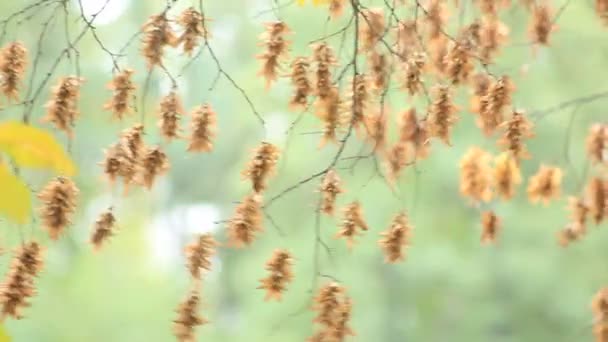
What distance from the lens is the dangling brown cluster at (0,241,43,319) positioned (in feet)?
4.86

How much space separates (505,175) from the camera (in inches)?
84.3

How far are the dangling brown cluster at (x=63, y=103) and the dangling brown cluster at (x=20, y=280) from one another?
15cm

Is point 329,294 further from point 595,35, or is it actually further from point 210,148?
point 595,35

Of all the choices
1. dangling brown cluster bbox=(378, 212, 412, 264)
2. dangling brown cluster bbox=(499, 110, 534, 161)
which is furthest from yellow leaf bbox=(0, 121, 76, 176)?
dangling brown cluster bbox=(499, 110, 534, 161)

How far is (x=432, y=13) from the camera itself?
1908mm

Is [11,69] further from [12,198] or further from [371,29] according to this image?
[12,198]

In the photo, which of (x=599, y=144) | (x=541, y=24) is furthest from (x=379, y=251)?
(x=541, y=24)

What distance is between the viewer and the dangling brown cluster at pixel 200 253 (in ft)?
5.20

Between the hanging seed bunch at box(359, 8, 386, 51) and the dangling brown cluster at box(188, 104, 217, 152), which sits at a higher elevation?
the hanging seed bunch at box(359, 8, 386, 51)

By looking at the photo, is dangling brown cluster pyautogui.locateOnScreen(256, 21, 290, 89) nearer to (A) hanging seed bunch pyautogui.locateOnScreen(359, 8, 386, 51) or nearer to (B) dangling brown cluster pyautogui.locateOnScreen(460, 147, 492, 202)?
(A) hanging seed bunch pyautogui.locateOnScreen(359, 8, 386, 51)

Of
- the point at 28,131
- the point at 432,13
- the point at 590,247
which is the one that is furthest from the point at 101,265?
the point at 28,131

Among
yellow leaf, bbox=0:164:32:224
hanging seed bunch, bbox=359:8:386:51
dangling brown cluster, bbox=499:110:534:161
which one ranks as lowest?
yellow leaf, bbox=0:164:32:224

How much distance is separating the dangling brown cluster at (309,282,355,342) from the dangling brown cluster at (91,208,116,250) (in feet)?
0.90

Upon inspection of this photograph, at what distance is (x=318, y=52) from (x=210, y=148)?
186 millimetres
